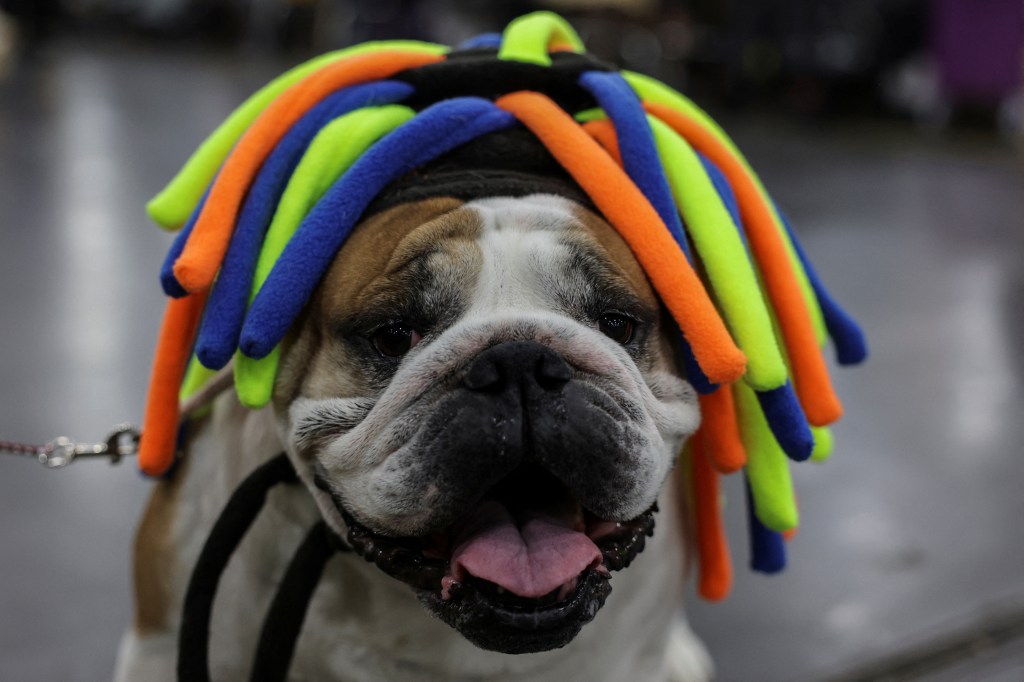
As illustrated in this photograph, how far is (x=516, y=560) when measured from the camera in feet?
3.63

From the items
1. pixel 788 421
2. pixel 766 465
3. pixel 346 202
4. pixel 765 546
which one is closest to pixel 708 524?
pixel 765 546

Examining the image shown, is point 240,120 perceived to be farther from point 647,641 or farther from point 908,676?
point 908,676

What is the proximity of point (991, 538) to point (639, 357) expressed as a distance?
4.60 ft

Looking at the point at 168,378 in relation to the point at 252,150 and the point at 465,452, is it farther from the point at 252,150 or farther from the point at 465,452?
the point at 465,452

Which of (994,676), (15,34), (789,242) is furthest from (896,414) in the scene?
(15,34)

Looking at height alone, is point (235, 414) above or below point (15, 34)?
above

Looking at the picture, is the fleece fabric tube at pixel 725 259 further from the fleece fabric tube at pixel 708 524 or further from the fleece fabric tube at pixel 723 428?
the fleece fabric tube at pixel 708 524

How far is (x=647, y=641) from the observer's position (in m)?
1.48

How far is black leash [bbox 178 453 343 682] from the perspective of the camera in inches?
50.1

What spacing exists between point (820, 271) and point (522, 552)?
310 centimetres

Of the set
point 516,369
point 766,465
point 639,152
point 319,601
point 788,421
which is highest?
point 639,152

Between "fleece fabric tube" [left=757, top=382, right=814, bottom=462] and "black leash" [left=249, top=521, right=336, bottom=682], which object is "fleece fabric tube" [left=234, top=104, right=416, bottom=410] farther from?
"fleece fabric tube" [left=757, top=382, right=814, bottom=462]

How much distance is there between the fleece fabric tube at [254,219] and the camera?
118 cm

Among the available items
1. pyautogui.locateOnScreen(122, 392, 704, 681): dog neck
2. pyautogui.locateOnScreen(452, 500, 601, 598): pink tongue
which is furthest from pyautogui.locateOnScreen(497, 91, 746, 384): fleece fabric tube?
pyautogui.locateOnScreen(122, 392, 704, 681): dog neck
